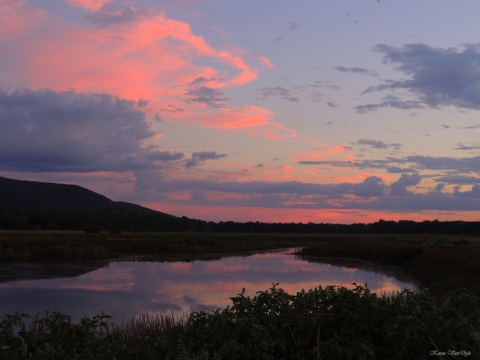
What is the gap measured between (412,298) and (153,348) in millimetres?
2984

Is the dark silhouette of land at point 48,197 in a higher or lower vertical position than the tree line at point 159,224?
higher

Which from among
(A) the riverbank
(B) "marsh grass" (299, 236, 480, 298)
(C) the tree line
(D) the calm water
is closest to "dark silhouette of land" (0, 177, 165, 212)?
(C) the tree line

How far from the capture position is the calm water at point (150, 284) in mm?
14836

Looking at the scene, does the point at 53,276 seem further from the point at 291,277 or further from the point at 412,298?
the point at 412,298

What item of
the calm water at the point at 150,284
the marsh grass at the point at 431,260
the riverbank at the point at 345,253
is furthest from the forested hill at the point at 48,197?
the calm water at the point at 150,284

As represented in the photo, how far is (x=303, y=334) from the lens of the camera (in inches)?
206

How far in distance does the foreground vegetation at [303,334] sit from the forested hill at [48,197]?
142 metres

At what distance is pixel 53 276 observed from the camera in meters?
23.1

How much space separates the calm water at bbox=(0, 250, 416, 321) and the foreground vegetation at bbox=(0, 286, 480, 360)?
813cm

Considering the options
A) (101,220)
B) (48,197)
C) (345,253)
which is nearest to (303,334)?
(345,253)

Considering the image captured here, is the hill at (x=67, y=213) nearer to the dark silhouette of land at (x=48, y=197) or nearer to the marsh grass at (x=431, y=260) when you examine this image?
the dark silhouette of land at (x=48, y=197)

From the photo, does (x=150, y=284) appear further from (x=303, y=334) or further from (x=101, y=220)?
(x=101, y=220)

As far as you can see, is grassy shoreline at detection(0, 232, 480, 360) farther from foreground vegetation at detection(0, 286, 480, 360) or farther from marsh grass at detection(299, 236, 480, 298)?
marsh grass at detection(299, 236, 480, 298)

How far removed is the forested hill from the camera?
141000mm
